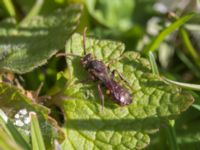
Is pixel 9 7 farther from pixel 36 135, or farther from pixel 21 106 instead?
pixel 36 135

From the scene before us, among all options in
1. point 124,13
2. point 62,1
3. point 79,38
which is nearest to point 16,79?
point 79,38

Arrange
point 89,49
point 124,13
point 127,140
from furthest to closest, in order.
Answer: point 124,13 → point 89,49 → point 127,140

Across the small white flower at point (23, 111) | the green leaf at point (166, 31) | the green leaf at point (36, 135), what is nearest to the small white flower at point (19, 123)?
the small white flower at point (23, 111)

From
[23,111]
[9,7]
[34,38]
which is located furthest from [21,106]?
[9,7]

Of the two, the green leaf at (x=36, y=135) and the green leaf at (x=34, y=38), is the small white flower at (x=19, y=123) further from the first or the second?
the green leaf at (x=34, y=38)

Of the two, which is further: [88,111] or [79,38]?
[79,38]

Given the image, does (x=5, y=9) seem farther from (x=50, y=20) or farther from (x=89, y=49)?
(x=89, y=49)
